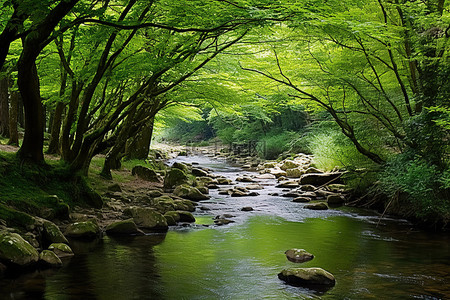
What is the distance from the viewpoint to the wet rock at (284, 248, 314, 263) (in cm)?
660

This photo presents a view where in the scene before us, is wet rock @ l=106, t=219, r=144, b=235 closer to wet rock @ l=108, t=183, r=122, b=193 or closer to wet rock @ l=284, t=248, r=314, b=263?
wet rock @ l=284, t=248, r=314, b=263

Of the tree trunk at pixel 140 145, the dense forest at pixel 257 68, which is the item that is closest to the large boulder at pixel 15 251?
the dense forest at pixel 257 68

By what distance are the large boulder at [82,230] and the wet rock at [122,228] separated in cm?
34

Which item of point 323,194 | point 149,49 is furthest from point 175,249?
point 323,194

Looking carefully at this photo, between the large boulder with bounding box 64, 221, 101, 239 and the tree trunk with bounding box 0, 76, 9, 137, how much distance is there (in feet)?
32.0

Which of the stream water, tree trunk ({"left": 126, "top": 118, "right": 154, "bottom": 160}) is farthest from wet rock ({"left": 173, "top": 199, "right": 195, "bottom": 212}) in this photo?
tree trunk ({"left": 126, "top": 118, "right": 154, "bottom": 160})

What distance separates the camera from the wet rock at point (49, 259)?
5.59 meters

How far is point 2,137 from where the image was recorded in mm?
15023

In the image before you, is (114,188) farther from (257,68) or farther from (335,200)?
(335,200)

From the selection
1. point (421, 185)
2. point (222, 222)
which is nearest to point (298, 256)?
point (222, 222)

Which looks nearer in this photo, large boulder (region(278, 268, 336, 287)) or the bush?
large boulder (region(278, 268, 336, 287))

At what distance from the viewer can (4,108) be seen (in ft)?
50.7

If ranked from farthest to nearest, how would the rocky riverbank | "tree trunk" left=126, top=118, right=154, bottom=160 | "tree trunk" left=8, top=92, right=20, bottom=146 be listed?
"tree trunk" left=126, top=118, right=154, bottom=160
"tree trunk" left=8, top=92, right=20, bottom=146
the rocky riverbank

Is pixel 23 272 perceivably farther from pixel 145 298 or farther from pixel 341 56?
pixel 341 56
